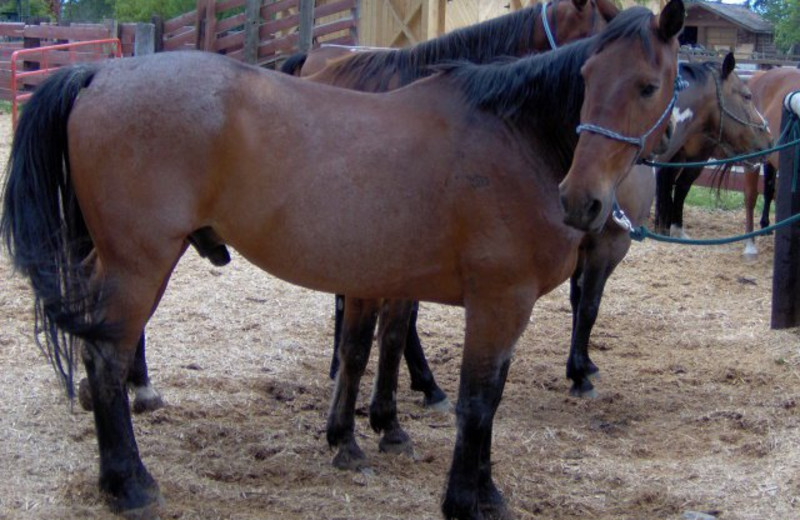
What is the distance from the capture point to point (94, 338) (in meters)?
3.20

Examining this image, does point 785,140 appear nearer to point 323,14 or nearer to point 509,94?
point 509,94

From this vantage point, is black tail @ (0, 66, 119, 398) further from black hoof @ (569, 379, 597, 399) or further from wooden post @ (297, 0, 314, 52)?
wooden post @ (297, 0, 314, 52)

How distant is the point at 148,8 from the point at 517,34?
2006 cm

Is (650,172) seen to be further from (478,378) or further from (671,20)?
(478,378)

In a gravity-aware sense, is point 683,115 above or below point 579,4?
below

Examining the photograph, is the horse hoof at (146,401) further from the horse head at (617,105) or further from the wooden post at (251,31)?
the wooden post at (251,31)

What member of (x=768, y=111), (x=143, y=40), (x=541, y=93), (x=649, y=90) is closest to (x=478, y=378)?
(x=541, y=93)

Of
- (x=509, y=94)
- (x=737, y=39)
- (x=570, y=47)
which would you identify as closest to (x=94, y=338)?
(x=509, y=94)

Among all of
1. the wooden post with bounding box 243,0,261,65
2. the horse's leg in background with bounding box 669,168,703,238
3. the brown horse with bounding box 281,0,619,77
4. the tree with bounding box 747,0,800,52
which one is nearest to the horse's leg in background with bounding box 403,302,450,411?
the brown horse with bounding box 281,0,619,77

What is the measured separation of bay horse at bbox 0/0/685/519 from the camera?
3.20 m

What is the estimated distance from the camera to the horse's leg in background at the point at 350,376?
161 inches

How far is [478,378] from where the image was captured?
334 cm

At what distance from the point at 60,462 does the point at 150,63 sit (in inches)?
65.2

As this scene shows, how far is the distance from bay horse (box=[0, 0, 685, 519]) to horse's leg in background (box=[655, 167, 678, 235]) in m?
6.32
